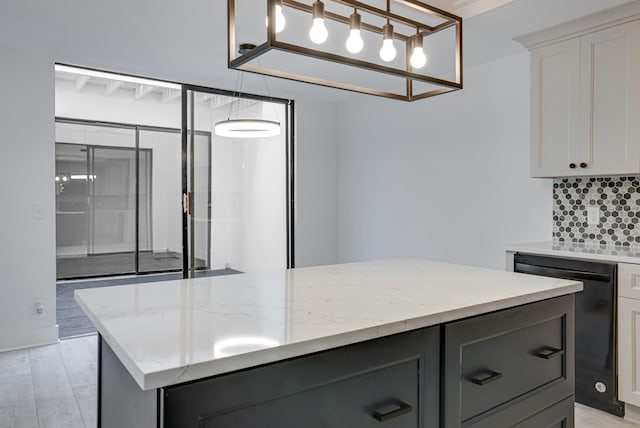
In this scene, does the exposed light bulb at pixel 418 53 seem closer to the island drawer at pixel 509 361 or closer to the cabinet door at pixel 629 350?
the island drawer at pixel 509 361

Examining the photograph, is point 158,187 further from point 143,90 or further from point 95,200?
point 143,90

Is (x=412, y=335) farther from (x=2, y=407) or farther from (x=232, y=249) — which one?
(x=232, y=249)

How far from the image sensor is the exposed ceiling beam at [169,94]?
273 inches

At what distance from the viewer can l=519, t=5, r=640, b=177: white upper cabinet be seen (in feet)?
8.96

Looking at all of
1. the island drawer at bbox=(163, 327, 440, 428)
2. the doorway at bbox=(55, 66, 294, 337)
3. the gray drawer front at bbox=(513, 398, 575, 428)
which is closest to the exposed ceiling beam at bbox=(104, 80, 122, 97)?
the doorway at bbox=(55, 66, 294, 337)

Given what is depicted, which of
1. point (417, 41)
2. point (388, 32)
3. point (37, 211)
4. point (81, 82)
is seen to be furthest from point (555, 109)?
point (81, 82)

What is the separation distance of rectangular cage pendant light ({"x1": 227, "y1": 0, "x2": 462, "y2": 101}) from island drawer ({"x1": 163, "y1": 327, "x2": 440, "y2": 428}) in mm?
953

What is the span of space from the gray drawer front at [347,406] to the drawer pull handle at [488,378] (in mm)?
223

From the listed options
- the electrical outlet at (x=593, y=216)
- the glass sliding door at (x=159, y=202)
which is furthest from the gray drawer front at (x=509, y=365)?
the glass sliding door at (x=159, y=202)

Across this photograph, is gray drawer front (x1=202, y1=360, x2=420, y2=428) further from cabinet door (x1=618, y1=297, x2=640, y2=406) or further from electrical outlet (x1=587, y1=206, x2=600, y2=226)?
electrical outlet (x1=587, y1=206, x2=600, y2=226)

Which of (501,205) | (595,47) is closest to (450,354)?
(595,47)

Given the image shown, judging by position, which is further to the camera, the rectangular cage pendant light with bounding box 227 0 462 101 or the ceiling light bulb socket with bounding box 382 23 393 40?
the ceiling light bulb socket with bounding box 382 23 393 40

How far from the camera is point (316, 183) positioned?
5578 mm

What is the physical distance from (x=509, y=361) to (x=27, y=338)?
12.6 feet
